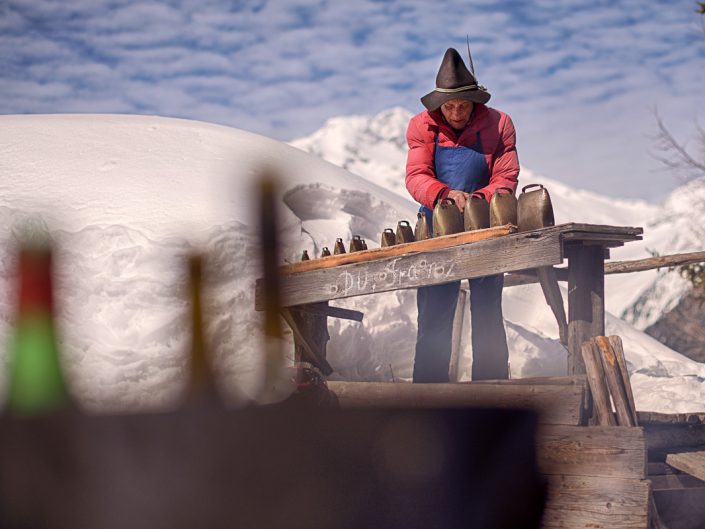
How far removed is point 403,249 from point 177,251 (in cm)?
260

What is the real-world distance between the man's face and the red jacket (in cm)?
4

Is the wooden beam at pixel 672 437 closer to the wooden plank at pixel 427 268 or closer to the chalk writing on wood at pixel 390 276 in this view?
the wooden plank at pixel 427 268

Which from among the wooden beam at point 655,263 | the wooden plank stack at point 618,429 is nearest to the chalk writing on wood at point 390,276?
the wooden plank stack at point 618,429

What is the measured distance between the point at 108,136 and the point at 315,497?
6.28 meters

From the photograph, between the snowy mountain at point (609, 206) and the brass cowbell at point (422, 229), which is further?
the snowy mountain at point (609, 206)

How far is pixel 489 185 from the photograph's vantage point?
4242 millimetres

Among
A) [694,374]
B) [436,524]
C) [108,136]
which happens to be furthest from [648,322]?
[436,524]

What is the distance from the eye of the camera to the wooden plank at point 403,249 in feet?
12.1

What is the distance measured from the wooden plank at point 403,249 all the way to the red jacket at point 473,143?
13.2 inches

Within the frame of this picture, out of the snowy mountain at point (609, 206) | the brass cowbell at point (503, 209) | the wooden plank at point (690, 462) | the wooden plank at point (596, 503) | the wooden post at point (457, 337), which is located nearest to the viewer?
the wooden plank at point (596, 503)

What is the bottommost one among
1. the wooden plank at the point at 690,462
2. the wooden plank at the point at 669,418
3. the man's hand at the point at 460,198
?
the wooden plank at the point at 690,462

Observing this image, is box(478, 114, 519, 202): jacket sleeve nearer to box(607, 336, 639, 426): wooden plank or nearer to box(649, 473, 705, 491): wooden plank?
box(607, 336, 639, 426): wooden plank

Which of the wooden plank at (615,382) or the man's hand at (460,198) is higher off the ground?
the man's hand at (460,198)

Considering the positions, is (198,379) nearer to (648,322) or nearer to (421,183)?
(421,183)
